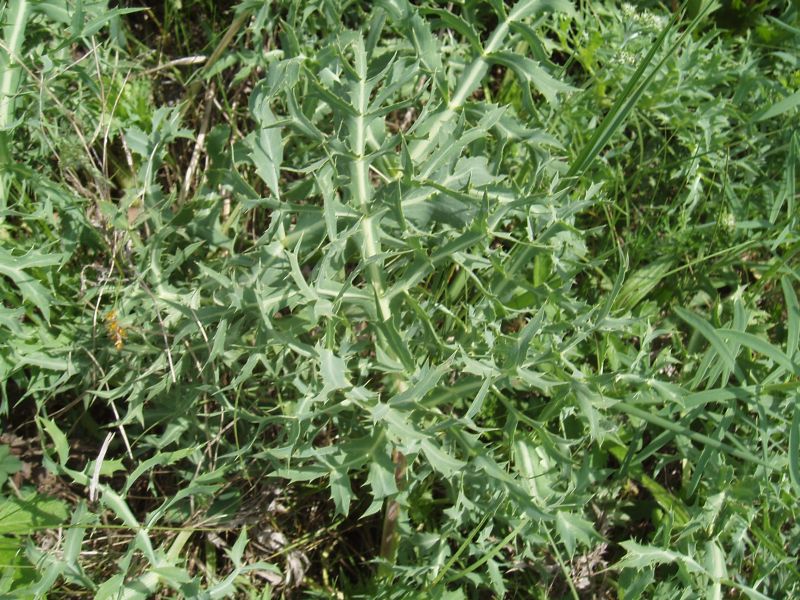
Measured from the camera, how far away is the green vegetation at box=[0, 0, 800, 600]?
6.39 feet

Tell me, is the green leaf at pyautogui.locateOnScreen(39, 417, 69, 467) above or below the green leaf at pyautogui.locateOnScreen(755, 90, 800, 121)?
below

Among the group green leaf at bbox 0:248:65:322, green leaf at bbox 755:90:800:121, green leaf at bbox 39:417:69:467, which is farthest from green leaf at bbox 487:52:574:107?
green leaf at bbox 39:417:69:467

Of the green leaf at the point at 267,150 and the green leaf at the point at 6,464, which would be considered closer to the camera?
the green leaf at the point at 267,150

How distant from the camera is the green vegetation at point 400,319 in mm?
1948

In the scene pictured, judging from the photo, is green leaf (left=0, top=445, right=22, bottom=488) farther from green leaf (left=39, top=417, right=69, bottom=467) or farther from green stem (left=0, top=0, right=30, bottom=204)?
green stem (left=0, top=0, right=30, bottom=204)

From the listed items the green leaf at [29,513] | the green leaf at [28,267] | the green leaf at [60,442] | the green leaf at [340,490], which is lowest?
the green leaf at [29,513]

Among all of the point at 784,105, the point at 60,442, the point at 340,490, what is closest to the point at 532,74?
the point at 784,105

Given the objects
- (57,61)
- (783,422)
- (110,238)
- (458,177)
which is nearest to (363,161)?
(458,177)

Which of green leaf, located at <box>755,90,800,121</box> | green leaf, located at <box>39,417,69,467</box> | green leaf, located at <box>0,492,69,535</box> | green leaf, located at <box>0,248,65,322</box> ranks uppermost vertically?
green leaf, located at <box>755,90,800,121</box>

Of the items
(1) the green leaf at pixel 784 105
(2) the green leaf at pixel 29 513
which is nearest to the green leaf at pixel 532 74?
(1) the green leaf at pixel 784 105

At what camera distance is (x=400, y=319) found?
2.04 metres

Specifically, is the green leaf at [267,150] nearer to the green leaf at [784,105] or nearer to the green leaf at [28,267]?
the green leaf at [28,267]

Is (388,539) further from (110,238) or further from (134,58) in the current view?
(134,58)

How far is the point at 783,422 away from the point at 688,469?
0.40 m
